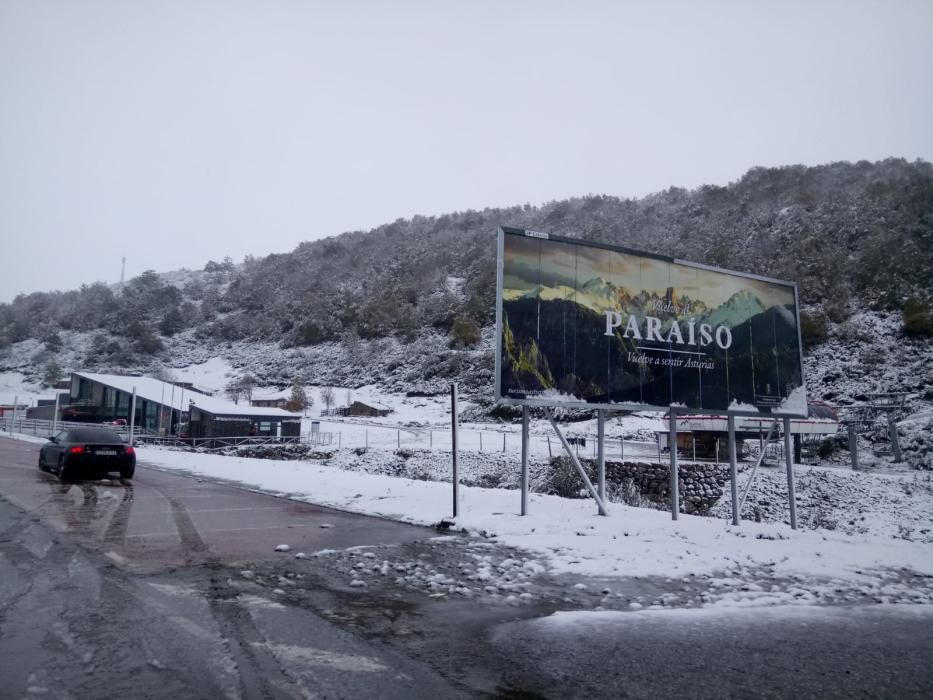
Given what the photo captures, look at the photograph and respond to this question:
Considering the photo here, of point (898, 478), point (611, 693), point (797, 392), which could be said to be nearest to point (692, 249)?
point (898, 478)

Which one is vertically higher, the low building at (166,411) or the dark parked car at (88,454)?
the low building at (166,411)

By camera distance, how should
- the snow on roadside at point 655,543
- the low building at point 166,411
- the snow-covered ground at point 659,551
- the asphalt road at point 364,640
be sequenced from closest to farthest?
the asphalt road at point 364,640 → the snow-covered ground at point 659,551 → the snow on roadside at point 655,543 → the low building at point 166,411

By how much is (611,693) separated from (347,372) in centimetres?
7538

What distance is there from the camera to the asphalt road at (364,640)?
3.90m

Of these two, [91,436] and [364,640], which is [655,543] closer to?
[364,640]

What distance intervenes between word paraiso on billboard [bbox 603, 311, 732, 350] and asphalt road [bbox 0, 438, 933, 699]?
19.0ft

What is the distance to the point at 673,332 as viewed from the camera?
12.2 m

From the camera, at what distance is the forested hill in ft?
211

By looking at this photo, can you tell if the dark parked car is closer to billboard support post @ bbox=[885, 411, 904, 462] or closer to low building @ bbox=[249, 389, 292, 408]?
billboard support post @ bbox=[885, 411, 904, 462]

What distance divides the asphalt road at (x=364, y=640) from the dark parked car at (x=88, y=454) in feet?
32.6

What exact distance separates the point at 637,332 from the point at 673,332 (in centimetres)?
84

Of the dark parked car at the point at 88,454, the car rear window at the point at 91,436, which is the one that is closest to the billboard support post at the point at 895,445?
the dark parked car at the point at 88,454

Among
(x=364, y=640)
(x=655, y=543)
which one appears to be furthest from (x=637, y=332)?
(x=364, y=640)

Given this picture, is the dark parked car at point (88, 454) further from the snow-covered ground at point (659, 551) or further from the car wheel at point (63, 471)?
the snow-covered ground at point (659, 551)
